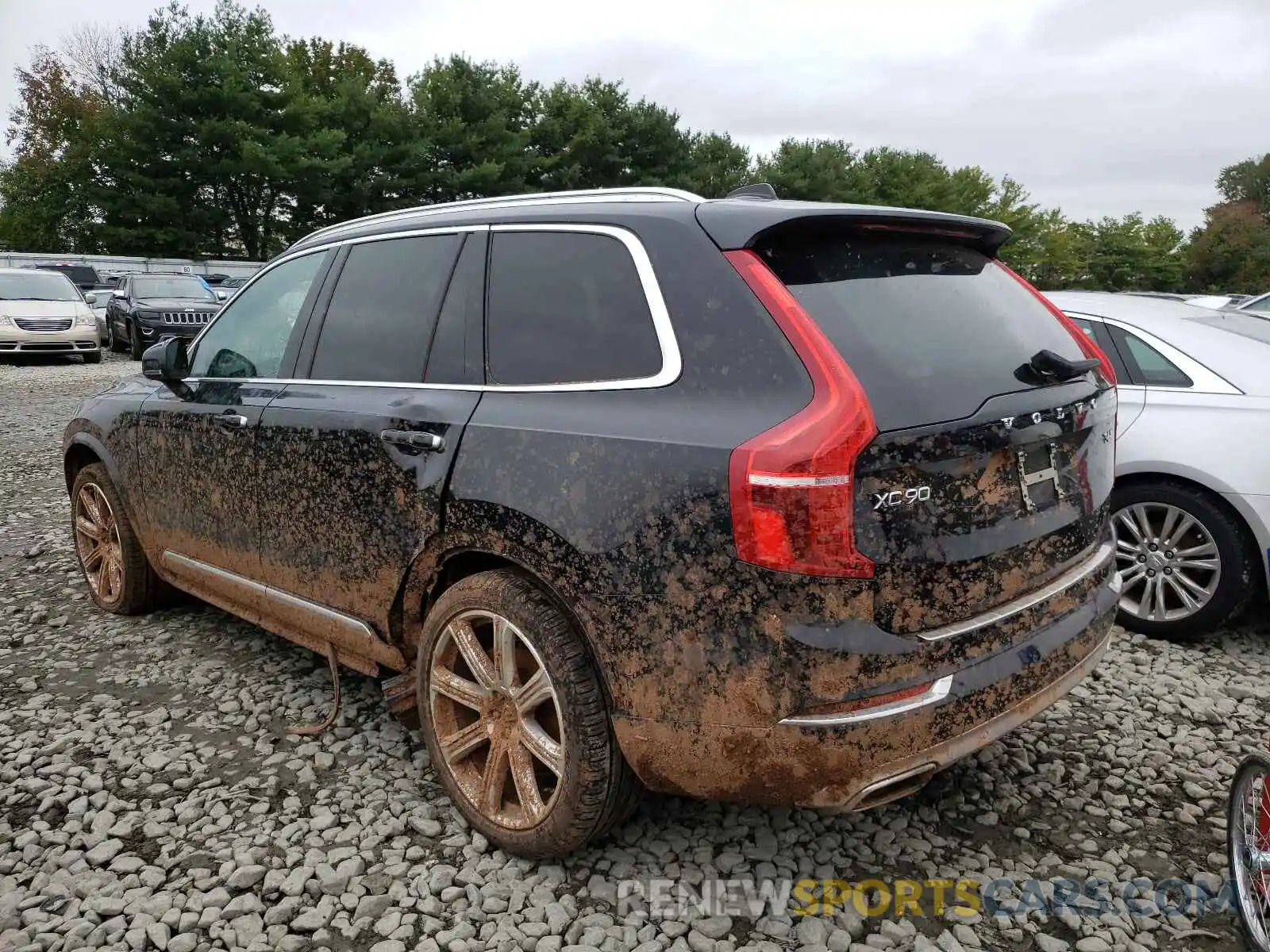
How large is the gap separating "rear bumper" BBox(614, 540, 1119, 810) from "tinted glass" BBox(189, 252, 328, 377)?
86.4 inches

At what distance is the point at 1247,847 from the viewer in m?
2.40

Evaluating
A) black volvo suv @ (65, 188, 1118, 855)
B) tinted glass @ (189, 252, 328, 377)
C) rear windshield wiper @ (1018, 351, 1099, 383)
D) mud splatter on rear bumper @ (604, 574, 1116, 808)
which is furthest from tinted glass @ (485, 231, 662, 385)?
tinted glass @ (189, 252, 328, 377)

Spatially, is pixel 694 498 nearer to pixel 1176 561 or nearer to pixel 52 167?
pixel 1176 561

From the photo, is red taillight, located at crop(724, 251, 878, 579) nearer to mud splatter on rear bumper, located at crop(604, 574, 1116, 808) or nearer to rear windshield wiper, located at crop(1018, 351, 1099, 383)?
mud splatter on rear bumper, located at crop(604, 574, 1116, 808)

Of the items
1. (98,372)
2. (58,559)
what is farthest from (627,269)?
(98,372)

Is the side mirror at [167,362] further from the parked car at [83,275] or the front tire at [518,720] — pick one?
the parked car at [83,275]

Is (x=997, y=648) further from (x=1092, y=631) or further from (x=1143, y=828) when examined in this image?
(x=1143, y=828)

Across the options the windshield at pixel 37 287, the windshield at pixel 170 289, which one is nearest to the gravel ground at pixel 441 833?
the windshield at pixel 37 287

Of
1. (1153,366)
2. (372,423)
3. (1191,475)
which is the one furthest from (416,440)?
(1153,366)

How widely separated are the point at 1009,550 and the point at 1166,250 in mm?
90041

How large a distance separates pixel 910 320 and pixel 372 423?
1.63 metres

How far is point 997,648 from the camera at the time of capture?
7.39 feet

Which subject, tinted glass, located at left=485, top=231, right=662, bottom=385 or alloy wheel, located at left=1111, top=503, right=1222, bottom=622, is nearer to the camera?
tinted glass, located at left=485, top=231, right=662, bottom=385

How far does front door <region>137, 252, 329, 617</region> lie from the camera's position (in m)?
3.50
